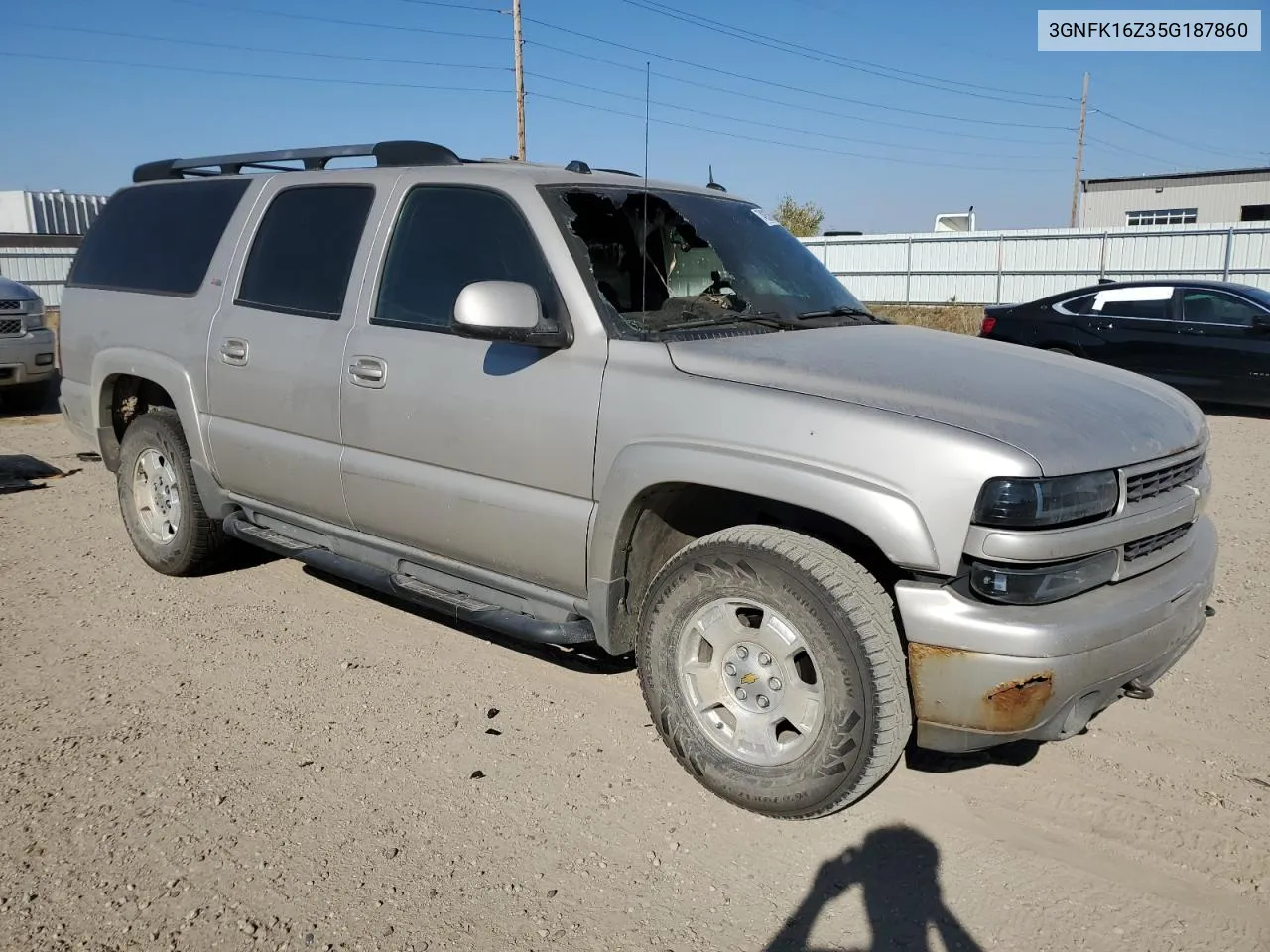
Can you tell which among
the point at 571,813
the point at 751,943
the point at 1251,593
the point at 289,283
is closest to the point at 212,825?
the point at 571,813

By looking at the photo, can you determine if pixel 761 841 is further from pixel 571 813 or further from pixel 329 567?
pixel 329 567

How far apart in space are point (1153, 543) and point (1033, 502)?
71 cm

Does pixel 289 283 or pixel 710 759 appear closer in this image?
pixel 710 759

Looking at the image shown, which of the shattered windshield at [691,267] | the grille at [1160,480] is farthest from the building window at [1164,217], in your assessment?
the grille at [1160,480]

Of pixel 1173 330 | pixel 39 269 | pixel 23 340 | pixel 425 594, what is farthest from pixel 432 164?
pixel 39 269

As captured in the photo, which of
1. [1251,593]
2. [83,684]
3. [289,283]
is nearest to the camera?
[83,684]

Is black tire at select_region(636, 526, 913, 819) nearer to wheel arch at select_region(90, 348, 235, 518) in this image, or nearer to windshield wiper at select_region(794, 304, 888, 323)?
windshield wiper at select_region(794, 304, 888, 323)

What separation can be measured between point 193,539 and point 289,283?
158 cm

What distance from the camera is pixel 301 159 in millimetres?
4625

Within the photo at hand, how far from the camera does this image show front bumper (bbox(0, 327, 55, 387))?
411 inches

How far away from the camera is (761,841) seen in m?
3.01

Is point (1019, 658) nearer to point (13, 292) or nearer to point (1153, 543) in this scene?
point (1153, 543)

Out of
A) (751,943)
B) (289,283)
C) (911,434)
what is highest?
(289,283)

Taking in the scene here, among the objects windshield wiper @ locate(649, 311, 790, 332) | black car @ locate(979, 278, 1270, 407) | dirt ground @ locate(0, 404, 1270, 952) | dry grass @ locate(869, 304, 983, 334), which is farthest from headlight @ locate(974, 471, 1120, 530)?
dry grass @ locate(869, 304, 983, 334)
